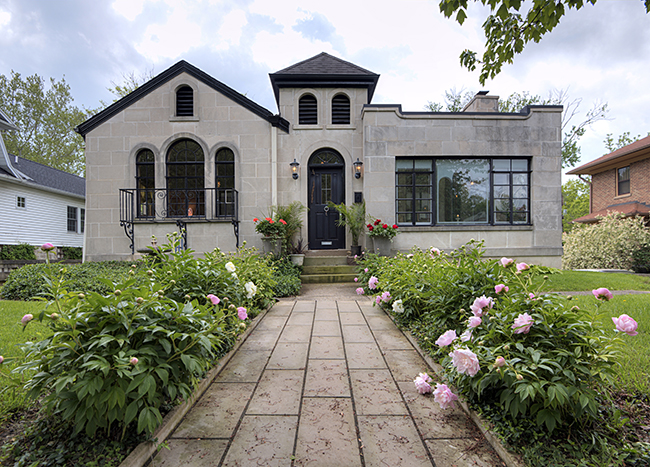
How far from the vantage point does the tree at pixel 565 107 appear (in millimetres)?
18812

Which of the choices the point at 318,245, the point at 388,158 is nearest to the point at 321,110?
the point at 388,158

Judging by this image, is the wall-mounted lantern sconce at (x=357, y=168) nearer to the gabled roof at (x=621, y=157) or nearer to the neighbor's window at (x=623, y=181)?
the gabled roof at (x=621, y=157)

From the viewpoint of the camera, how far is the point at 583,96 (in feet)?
61.2

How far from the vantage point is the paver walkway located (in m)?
1.63

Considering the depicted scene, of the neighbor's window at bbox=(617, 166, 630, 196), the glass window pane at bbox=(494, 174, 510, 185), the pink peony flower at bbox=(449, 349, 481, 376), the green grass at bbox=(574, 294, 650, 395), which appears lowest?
the green grass at bbox=(574, 294, 650, 395)

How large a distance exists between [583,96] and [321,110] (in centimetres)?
1891

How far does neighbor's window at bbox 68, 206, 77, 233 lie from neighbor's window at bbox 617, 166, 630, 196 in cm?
2932

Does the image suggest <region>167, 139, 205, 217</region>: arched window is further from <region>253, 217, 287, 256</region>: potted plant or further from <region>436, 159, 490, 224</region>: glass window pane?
<region>436, 159, 490, 224</region>: glass window pane

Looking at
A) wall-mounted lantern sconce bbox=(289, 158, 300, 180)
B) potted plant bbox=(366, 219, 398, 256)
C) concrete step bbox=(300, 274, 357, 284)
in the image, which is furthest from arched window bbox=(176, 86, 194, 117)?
potted plant bbox=(366, 219, 398, 256)

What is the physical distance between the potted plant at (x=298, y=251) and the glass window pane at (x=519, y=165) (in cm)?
628

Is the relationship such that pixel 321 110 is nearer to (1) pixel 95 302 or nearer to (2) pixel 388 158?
(2) pixel 388 158

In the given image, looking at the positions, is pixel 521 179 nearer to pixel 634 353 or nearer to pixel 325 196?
pixel 325 196

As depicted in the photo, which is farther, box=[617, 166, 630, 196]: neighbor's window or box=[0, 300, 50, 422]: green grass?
box=[617, 166, 630, 196]: neighbor's window

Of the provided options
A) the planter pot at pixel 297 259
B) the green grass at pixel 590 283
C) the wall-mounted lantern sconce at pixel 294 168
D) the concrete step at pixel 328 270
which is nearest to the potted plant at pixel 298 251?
the planter pot at pixel 297 259
